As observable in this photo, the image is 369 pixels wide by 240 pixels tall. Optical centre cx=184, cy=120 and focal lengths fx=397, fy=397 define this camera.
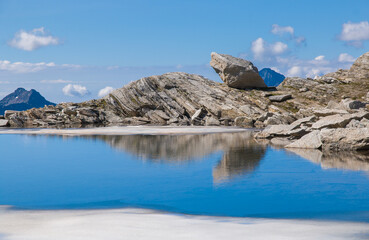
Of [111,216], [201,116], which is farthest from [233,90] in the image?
[111,216]

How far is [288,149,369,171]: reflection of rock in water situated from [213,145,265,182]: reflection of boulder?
112 inches

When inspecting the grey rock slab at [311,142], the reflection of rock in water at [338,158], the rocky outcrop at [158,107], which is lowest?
the reflection of rock in water at [338,158]

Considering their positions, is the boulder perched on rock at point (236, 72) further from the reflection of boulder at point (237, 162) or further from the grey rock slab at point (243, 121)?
the reflection of boulder at point (237, 162)

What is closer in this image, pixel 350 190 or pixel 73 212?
pixel 73 212

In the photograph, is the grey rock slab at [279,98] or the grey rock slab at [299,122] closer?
the grey rock slab at [299,122]

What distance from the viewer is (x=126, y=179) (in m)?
17.3

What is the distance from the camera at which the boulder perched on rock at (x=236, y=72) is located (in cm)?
8050

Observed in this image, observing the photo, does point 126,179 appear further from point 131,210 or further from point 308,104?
point 308,104

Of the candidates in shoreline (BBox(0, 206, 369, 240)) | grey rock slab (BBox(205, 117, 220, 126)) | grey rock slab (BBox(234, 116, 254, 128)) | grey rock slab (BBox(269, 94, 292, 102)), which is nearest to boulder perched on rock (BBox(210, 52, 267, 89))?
grey rock slab (BBox(269, 94, 292, 102))

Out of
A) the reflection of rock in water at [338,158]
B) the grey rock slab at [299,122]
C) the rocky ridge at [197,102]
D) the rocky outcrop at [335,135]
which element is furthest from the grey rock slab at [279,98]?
the reflection of rock in water at [338,158]

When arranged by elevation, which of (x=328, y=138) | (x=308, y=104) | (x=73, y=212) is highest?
(x=308, y=104)

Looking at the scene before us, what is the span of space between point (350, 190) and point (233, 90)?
65874 mm

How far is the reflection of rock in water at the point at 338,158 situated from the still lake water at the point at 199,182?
5 cm

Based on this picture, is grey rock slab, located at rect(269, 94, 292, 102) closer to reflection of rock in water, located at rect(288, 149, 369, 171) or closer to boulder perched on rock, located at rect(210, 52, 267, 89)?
boulder perched on rock, located at rect(210, 52, 267, 89)
